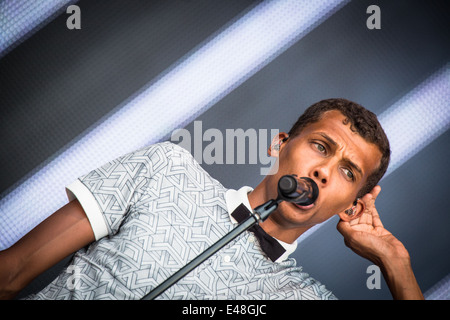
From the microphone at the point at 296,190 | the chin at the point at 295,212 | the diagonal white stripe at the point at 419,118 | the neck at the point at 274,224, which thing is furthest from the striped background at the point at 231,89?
the microphone at the point at 296,190

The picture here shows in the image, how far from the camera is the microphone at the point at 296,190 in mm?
955

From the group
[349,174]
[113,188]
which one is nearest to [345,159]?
[349,174]

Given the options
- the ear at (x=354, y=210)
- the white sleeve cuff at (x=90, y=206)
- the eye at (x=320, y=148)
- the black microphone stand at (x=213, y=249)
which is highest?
the white sleeve cuff at (x=90, y=206)

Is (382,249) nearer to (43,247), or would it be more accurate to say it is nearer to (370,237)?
(370,237)

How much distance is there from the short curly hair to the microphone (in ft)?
2.28

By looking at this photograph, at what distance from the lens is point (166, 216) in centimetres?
146

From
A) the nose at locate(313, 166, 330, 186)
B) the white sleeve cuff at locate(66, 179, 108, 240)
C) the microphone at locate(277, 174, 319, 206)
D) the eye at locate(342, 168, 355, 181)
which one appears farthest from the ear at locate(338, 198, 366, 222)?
the white sleeve cuff at locate(66, 179, 108, 240)

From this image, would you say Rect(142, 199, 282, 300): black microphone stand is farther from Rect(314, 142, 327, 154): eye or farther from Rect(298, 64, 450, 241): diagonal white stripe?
Rect(298, 64, 450, 241): diagonal white stripe

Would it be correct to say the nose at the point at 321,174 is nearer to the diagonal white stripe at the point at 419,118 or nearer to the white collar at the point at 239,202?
the white collar at the point at 239,202

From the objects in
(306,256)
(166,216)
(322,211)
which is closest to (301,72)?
(322,211)

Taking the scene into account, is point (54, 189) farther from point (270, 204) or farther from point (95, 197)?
point (270, 204)

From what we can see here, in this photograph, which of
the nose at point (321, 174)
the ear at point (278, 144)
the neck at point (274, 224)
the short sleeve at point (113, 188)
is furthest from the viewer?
the ear at point (278, 144)

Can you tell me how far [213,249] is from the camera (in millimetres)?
946

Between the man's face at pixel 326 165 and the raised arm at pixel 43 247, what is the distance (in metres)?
0.73
